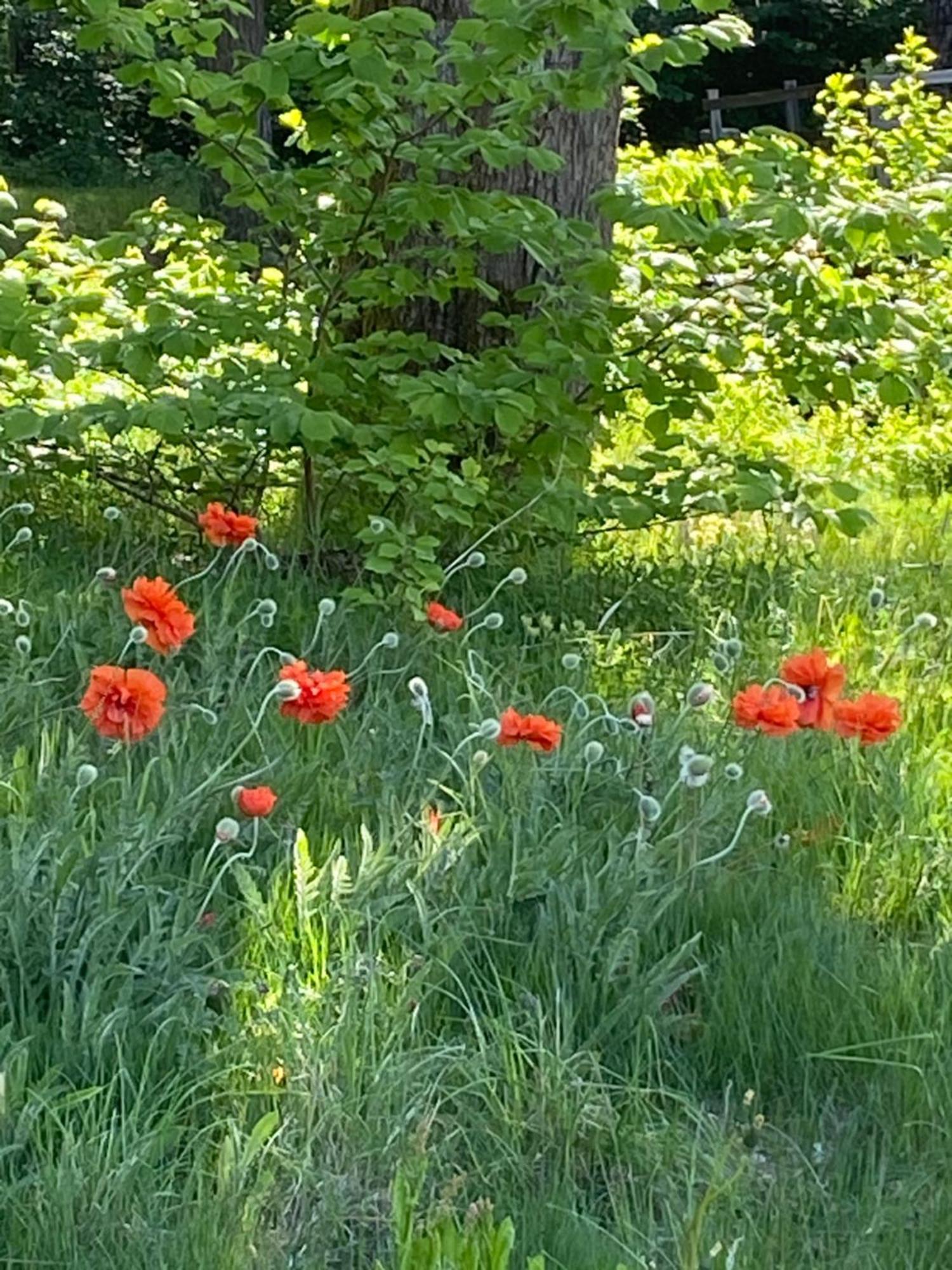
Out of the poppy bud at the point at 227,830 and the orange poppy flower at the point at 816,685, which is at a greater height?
the orange poppy flower at the point at 816,685

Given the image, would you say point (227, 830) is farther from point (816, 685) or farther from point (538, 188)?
point (538, 188)

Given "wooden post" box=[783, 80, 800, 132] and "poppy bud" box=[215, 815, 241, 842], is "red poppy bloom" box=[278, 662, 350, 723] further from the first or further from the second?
"wooden post" box=[783, 80, 800, 132]

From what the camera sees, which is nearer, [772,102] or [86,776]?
[86,776]

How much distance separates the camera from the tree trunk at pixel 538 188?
3984 mm

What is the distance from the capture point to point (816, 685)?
7.31 ft

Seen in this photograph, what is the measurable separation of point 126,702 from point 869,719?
1.01 meters

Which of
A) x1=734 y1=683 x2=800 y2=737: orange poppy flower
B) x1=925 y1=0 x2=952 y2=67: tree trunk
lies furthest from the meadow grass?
x1=925 y1=0 x2=952 y2=67: tree trunk

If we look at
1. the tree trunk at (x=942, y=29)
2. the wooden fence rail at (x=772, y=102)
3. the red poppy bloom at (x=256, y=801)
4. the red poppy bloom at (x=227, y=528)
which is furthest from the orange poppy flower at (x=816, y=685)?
the wooden fence rail at (x=772, y=102)

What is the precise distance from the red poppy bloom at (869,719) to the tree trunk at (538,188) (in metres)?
2.02

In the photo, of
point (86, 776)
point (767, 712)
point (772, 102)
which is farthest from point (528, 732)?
point (772, 102)

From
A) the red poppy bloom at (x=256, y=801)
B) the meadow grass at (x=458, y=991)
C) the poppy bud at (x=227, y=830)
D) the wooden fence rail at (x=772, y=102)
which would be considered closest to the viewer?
the meadow grass at (x=458, y=991)

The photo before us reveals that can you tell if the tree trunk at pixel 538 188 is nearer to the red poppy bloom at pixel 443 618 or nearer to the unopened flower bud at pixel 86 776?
the red poppy bloom at pixel 443 618

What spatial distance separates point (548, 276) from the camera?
3.91 m

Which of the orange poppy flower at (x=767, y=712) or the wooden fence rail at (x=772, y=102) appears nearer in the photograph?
the orange poppy flower at (x=767, y=712)
